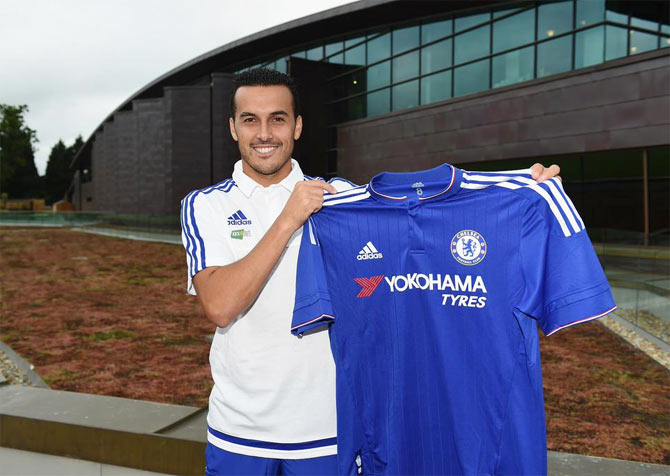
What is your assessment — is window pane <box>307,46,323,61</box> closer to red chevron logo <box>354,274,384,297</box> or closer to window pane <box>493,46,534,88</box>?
window pane <box>493,46,534,88</box>

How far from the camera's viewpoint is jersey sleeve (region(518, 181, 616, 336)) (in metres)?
2.16

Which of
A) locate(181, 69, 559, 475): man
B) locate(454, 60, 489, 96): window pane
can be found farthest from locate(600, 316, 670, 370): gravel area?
locate(454, 60, 489, 96): window pane

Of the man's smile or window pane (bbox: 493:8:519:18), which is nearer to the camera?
the man's smile

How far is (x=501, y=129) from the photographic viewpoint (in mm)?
22469

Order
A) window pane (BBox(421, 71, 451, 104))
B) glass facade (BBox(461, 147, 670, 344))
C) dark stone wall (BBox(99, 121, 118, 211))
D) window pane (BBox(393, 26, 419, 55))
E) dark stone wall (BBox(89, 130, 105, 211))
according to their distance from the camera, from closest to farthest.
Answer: glass facade (BBox(461, 147, 670, 344)) < window pane (BBox(421, 71, 451, 104)) < window pane (BBox(393, 26, 419, 55)) < dark stone wall (BBox(99, 121, 118, 211)) < dark stone wall (BBox(89, 130, 105, 211))

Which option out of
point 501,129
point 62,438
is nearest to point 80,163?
point 501,129

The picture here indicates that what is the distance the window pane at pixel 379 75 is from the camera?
2738 centimetres

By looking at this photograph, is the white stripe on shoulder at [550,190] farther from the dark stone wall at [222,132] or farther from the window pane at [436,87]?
the dark stone wall at [222,132]

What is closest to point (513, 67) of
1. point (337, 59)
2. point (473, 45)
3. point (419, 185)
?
point (473, 45)

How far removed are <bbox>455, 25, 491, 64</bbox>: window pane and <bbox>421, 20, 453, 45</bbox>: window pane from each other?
99 cm

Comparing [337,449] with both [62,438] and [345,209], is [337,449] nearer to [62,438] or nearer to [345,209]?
[345,209]

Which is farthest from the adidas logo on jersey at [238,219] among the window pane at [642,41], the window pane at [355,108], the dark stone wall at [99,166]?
the dark stone wall at [99,166]

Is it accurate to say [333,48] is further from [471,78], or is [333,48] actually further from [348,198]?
[348,198]

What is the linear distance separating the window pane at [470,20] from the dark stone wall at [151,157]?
76.1ft
